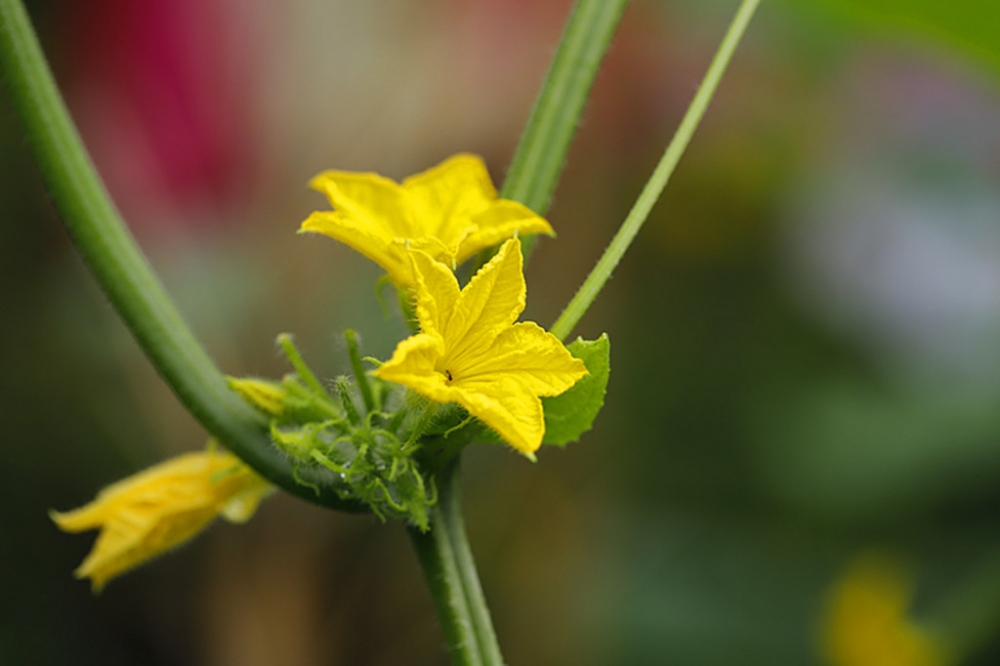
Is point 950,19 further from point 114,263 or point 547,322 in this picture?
point 547,322

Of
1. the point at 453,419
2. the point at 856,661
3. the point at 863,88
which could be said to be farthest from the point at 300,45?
the point at 453,419

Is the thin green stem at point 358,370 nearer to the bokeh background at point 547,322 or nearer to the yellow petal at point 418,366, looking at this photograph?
the yellow petal at point 418,366

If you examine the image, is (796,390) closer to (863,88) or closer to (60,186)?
(863,88)

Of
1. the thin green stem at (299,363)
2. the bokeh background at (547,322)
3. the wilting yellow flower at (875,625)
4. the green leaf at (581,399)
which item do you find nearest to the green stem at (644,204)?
the green leaf at (581,399)

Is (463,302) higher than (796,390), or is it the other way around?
(463,302)

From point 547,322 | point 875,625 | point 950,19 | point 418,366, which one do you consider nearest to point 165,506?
point 418,366

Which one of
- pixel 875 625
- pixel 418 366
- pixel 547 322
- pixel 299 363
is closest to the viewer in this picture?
pixel 418 366
